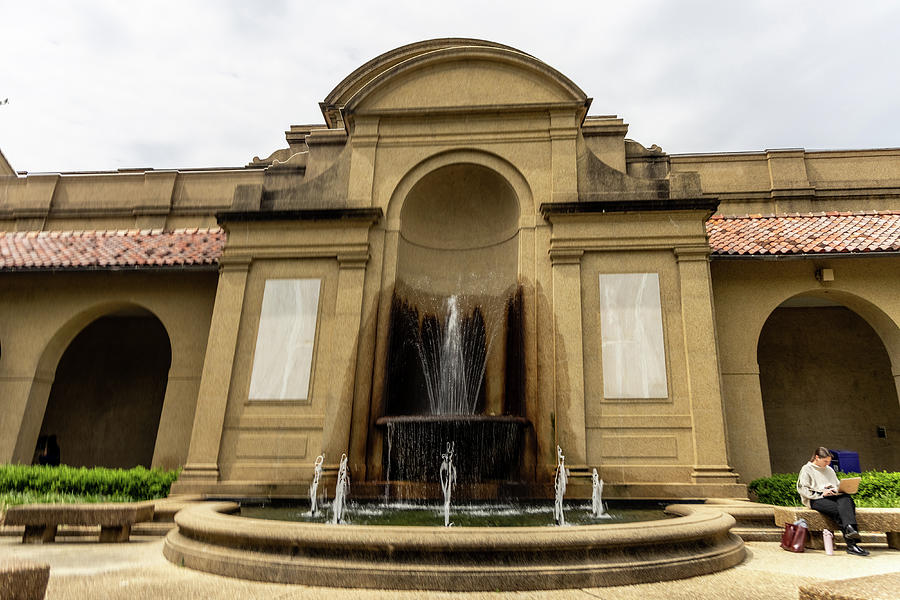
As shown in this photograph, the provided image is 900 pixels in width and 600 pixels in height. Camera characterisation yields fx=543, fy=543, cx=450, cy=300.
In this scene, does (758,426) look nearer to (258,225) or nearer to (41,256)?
(258,225)

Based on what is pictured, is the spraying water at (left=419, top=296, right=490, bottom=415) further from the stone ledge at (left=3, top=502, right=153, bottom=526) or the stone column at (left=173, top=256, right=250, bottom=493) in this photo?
the stone ledge at (left=3, top=502, right=153, bottom=526)

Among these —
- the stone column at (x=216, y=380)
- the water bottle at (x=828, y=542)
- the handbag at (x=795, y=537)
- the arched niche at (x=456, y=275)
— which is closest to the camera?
the water bottle at (x=828, y=542)

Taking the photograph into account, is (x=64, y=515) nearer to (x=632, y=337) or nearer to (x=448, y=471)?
(x=448, y=471)

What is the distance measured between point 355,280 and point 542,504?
5.98m

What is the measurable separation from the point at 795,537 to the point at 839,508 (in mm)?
685

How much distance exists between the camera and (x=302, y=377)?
11391 mm

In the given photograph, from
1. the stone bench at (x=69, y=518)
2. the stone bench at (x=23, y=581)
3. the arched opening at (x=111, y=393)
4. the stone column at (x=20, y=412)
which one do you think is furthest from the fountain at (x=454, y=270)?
the arched opening at (x=111, y=393)

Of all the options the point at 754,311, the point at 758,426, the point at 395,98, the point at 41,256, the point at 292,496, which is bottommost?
the point at 292,496

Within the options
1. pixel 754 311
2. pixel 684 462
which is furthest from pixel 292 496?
pixel 754 311

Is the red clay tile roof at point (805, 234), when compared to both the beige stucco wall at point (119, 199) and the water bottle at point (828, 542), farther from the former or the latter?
the beige stucco wall at point (119, 199)

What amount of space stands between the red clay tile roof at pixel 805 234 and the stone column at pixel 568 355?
3.34 meters

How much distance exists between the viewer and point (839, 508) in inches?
273

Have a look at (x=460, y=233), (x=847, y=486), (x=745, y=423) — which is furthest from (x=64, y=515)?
(x=745, y=423)

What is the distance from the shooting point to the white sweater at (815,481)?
7195mm
